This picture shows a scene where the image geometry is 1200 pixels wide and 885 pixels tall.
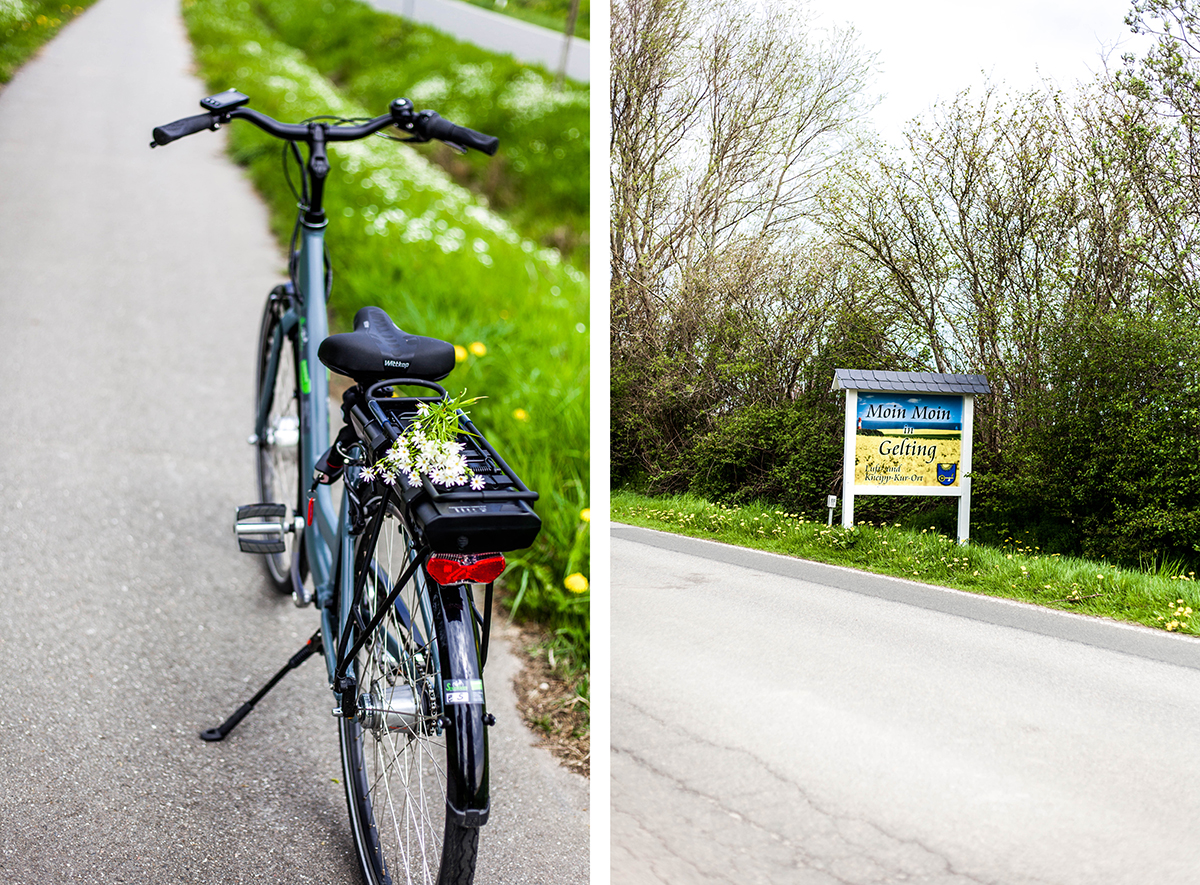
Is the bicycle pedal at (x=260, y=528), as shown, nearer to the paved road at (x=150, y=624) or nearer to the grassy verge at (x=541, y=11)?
the paved road at (x=150, y=624)

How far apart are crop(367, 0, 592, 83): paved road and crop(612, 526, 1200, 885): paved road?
11.5 meters

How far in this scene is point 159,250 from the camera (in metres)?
Result: 5.80

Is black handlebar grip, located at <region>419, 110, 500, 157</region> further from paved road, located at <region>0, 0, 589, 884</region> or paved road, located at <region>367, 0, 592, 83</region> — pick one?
paved road, located at <region>367, 0, 592, 83</region>

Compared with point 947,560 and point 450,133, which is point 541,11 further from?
point 947,560

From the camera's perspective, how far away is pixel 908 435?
114cm

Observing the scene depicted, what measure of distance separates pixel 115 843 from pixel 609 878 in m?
1.00

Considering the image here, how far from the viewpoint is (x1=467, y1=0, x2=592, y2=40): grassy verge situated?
46.3ft

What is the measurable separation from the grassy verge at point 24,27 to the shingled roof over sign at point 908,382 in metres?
9.86

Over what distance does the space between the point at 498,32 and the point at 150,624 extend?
13.4m

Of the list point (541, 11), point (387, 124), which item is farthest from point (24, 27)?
point (387, 124)

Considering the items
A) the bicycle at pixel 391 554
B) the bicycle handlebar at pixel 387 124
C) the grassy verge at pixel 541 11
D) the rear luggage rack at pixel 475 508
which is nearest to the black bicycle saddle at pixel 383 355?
the bicycle at pixel 391 554

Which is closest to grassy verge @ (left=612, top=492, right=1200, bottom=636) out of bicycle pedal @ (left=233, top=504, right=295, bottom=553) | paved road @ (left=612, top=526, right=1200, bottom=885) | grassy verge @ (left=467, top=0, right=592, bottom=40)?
paved road @ (left=612, top=526, right=1200, bottom=885)

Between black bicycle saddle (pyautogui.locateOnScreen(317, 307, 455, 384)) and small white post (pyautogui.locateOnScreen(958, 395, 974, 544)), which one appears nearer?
small white post (pyautogui.locateOnScreen(958, 395, 974, 544))

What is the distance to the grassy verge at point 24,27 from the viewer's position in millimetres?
9117
